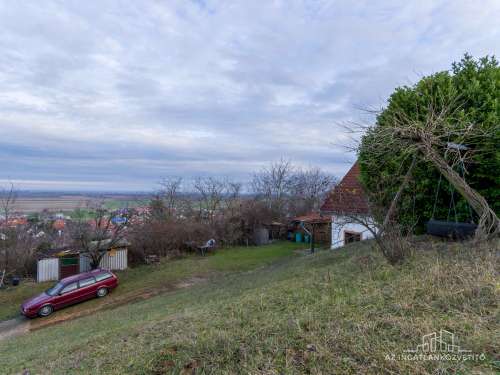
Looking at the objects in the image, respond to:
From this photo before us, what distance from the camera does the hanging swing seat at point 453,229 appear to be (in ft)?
17.4

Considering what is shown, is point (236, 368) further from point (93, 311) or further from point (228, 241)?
point (228, 241)

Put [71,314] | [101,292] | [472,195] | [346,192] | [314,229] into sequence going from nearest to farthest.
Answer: [472,195], [71,314], [101,292], [346,192], [314,229]

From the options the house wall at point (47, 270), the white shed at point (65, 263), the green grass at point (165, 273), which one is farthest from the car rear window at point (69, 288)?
the house wall at point (47, 270)

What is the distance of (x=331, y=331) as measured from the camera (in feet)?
8.30

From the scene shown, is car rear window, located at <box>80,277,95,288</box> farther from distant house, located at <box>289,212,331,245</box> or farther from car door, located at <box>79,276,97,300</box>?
distant house, located at <box>289,212,331,245</box>

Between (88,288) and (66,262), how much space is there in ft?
13.4

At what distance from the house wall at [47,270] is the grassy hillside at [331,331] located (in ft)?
34.2

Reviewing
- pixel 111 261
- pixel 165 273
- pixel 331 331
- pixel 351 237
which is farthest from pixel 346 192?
pixel 111 261

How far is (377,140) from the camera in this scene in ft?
15.2

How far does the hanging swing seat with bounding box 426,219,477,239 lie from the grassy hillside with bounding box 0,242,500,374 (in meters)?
1.33

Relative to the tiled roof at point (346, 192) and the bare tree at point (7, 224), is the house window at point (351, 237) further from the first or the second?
the bare tree at point (7, 224)

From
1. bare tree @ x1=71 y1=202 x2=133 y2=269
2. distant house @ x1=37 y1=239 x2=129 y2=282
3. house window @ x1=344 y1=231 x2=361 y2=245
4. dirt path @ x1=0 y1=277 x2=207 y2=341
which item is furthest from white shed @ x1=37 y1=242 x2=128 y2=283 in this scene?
house window @ x1=344 y1=231 x2=361 y2=245

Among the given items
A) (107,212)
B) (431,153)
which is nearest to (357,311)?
(431,153)

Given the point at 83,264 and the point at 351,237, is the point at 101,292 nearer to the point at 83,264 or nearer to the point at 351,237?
the point at 83,264
